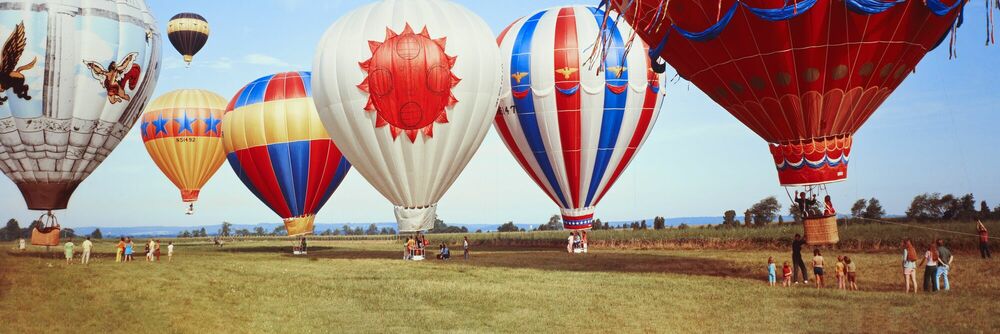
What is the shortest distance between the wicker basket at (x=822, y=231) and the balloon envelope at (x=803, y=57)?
1.11 metres

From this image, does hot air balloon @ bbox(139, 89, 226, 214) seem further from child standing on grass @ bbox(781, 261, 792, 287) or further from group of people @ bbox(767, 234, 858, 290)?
child standing on grass @ bbox(781, 261, 792, 287)

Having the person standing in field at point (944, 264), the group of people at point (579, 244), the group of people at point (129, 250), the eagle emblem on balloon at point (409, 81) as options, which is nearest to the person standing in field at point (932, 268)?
the person standing in field at point (944, 264)

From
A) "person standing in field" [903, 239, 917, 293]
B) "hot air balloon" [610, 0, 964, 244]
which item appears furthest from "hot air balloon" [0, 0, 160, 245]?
"person standing in field" [903, 239, 917, 293]

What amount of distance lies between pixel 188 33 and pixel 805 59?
165 feet

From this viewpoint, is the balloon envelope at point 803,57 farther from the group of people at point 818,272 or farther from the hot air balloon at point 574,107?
the hot air balloon at point 574,107

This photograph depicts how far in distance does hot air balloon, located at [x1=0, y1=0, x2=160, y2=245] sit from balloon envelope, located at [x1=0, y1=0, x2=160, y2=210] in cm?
3

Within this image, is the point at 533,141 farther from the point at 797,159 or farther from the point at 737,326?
the point at 737,326

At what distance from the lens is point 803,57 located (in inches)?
749

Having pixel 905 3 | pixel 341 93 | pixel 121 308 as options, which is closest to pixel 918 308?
pixel 905 3

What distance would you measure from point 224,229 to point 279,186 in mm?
126168

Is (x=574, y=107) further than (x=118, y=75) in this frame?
Yes

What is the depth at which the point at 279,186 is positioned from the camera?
3734cm

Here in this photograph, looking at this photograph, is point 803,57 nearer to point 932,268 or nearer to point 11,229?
point 932,268

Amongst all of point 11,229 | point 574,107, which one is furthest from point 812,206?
point 11,229
